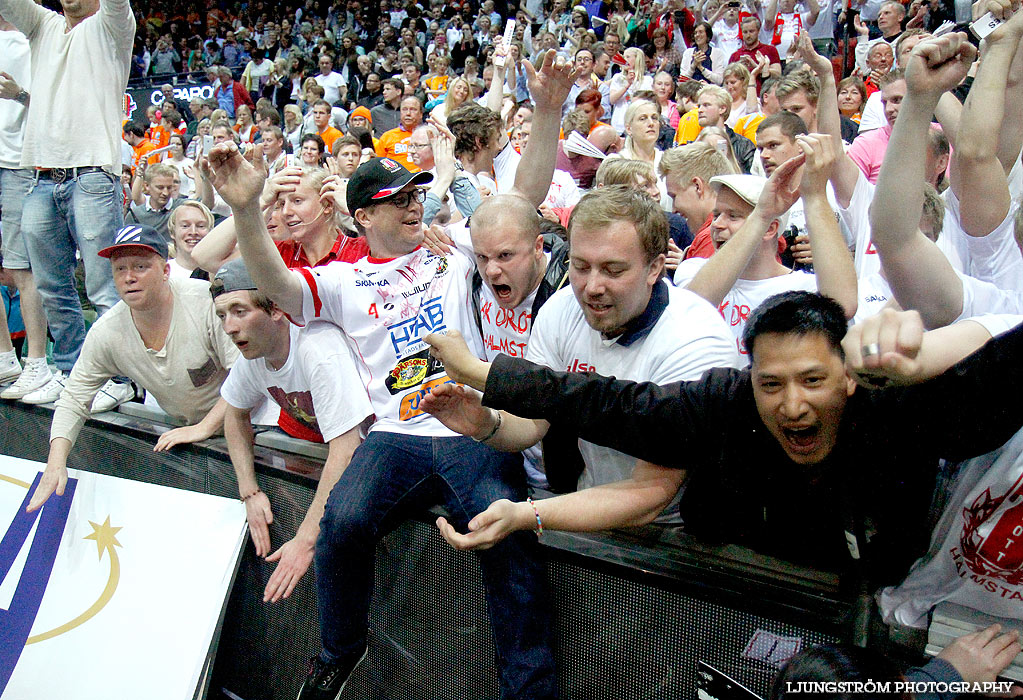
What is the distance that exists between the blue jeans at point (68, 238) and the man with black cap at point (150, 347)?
463 mm

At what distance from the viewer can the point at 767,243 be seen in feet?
9.38

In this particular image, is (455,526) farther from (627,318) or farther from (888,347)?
(888,347)

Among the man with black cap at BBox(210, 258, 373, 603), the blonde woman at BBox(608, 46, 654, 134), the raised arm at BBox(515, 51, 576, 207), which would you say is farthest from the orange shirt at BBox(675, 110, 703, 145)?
the man with black cap at BBox(210, 258, 373, 603)

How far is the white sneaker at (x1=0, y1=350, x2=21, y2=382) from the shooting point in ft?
14.6

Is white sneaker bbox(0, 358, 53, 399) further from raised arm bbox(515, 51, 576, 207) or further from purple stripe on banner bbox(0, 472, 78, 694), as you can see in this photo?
raised arm bbox(515, 51, 576, 207)

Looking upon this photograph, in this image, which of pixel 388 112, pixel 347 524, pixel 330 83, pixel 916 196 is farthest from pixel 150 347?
pixel 330 83

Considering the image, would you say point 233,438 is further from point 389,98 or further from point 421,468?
point 389,98

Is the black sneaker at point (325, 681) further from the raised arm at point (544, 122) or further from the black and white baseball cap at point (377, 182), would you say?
the raised arm at point (544, 122)

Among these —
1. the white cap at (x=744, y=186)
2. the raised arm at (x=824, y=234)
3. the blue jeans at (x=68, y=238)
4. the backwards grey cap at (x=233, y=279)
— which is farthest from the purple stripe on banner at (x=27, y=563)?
the raised arm at (x=824, y=234)

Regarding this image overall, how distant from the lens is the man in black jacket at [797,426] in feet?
5.21

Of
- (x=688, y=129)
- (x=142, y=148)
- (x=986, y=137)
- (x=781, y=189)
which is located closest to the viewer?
(x=986, y=137)

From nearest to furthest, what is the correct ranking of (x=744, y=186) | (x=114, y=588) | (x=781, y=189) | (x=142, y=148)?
(x=781, y=189), (x=744, y=186), (x=114, y=588), (x=142, y=148)

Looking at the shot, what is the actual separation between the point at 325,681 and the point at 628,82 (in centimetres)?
741

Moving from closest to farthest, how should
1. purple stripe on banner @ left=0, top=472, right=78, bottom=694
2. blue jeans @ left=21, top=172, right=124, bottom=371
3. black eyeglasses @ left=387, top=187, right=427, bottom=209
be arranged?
black eyeglasses @ left=387, top=187, right=427, bottom=209 → purple stripe on banner @ left=0, top=472, right=78, bottom=694 → blue jeans @ left=21, top=172, right=124, bottom=371
